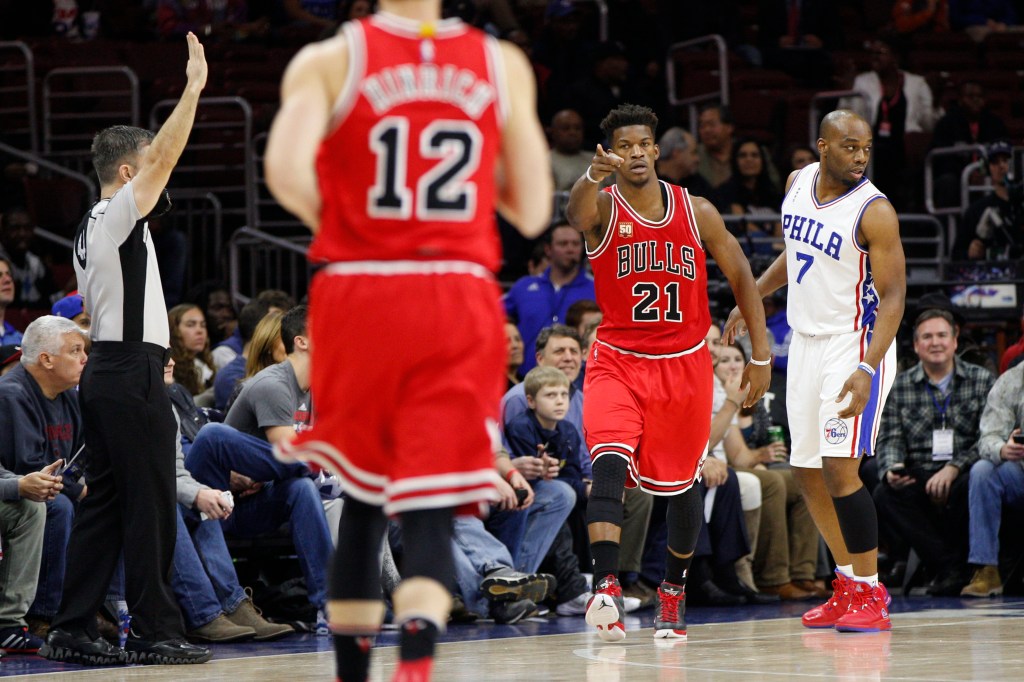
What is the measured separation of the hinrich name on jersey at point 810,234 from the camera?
23.4 ft

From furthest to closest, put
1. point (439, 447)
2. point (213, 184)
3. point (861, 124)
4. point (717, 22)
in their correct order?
point (717, 22) < point (213, 184) < point (861, 124) < point (439, 447)

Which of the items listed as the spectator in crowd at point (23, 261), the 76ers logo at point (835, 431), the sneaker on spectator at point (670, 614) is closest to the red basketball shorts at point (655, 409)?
the sneaker on spectator at point (670, 614)

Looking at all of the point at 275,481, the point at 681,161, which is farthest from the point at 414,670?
the point at 681,161

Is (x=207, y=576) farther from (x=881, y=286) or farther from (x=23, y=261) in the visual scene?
(x=23, y=261)

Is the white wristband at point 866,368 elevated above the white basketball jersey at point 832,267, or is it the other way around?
the white basketball jersey at point 832,267

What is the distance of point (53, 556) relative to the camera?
7.24m

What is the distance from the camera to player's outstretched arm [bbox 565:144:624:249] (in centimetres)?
633

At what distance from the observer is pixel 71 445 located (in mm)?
7340

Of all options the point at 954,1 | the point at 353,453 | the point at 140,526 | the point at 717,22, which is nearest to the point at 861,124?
the point at 140,526

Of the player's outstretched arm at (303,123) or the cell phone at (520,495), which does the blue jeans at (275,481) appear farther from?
the player's outstretched arm at (303,123)

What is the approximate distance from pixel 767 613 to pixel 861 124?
2.92 metres

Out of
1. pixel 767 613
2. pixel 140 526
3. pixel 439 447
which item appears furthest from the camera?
pixel 767 613

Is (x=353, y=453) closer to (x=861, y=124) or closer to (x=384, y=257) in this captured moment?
(x=384, y=257)

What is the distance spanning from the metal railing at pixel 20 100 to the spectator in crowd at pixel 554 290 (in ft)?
16.6
